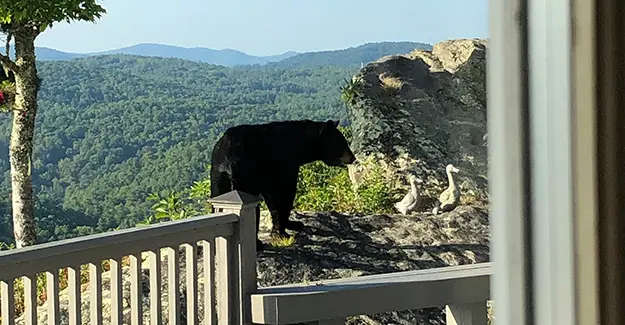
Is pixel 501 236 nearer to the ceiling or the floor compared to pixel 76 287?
nearer to the ceiling

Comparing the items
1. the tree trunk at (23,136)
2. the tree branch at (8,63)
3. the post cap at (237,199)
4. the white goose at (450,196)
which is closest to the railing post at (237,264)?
the post cap at (237,199)

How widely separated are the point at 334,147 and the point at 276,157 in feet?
0.57

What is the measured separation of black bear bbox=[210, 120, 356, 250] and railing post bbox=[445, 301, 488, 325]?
148cm

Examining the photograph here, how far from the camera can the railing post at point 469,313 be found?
86cm

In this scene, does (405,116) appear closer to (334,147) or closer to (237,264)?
(334,147)

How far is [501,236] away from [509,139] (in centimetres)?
4

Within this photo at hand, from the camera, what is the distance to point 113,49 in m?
2.54

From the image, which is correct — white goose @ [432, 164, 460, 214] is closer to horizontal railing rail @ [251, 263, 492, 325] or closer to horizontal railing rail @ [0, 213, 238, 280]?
horizontal railing rail @ [0, 213, 238, 280]

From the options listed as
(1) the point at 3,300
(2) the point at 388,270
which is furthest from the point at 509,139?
(2) the point at 388,270

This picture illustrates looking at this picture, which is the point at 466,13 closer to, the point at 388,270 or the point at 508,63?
the point at 508,63

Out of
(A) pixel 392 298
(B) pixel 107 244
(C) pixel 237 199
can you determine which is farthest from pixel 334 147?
(A) pixel 392 298

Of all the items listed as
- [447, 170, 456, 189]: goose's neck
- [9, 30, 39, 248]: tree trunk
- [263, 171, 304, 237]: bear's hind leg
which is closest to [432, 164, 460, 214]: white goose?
[447, 170, 456, 189]: goose's neck

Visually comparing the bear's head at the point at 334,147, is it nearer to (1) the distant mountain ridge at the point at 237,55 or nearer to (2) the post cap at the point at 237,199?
(1) the distant mountain ridge at the point at 237,55

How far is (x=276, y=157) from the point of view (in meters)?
2.36
